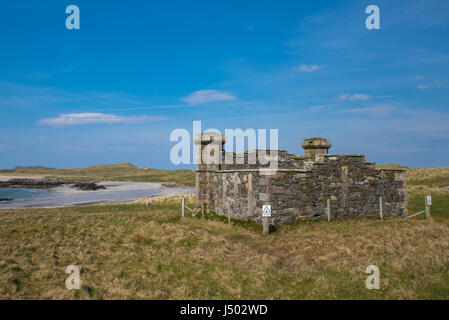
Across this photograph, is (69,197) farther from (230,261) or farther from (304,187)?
(230,261)

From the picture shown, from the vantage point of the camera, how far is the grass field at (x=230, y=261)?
734cm

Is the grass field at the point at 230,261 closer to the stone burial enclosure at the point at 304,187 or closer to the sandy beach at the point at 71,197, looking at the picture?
the stone burial enclosure at the point at 304,187

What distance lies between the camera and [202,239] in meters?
12.7

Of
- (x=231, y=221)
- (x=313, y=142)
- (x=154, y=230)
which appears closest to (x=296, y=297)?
(x=154, y=230)

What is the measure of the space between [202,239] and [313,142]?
10307mm

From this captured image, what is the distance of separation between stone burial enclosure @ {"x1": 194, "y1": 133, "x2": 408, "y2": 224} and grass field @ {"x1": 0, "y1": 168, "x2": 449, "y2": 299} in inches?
48.5

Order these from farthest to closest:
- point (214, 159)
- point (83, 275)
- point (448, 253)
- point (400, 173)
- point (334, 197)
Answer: point (214, 159), point (400, 173), point (334, 197), point (448, 253), point (83, 275)

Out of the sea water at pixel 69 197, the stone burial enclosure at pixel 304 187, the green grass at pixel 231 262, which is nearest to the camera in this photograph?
the green grass at pixel 231 262

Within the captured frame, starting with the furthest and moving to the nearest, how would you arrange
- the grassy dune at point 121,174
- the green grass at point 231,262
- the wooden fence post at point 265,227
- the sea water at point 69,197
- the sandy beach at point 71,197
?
the grassy dune at point 121,174
the sea water at point 69,197
the sandy beach at point 71,197
the wooden fence post at point 265,227
the green grass at point 231,262

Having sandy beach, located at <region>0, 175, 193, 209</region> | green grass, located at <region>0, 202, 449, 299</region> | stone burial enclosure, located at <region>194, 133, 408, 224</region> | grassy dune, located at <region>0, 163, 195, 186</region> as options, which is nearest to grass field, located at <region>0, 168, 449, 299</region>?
green grass, located at <region>0, 202, 449, 299</region>

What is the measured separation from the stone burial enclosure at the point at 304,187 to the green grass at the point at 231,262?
1352 mm

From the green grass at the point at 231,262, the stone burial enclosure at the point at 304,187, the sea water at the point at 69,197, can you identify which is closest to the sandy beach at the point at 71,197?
the sea water at the point at 69,197

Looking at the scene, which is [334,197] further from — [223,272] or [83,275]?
[83,275]

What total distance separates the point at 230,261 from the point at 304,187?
298 inches
